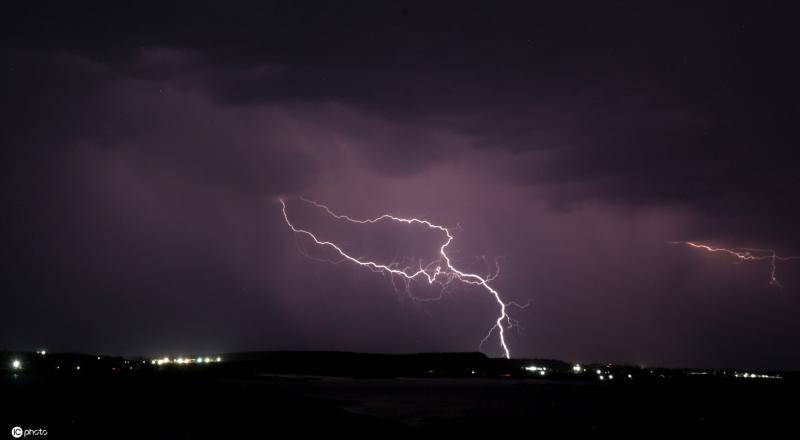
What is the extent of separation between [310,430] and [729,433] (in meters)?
22.7

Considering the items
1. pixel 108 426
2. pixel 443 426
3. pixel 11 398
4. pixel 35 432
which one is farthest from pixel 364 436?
pixel 11 398

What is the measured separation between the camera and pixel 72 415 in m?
34.7

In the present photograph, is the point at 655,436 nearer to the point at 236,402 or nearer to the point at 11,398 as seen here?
the point at 236,402

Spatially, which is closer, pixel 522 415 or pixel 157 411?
pixel 157 411

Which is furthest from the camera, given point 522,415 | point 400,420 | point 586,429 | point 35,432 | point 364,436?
point 522,415
